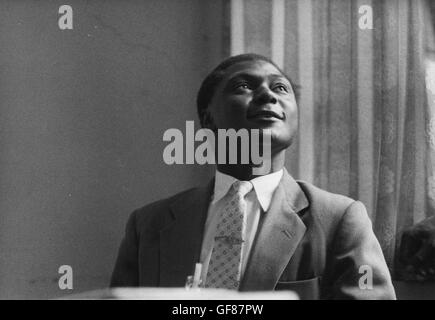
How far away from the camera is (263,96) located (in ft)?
6.19

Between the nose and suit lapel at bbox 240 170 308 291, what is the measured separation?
25 centimetres

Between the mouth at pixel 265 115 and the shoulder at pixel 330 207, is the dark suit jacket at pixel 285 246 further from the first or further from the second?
the mouth at pixel 265 115

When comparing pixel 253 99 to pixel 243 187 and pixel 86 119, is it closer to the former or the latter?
pixel 243 187

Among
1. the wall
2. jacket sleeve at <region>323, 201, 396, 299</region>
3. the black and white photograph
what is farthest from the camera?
the wall

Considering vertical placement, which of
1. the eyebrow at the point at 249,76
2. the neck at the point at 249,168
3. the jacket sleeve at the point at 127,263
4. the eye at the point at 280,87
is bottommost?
the jacket sleeve at the point at 127,263

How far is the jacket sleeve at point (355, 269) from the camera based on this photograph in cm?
179

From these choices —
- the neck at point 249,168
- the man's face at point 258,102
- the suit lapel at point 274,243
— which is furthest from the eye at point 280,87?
the suit lapel at point 274,243

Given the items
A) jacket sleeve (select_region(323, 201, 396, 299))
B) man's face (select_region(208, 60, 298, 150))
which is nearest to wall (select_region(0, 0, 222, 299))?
man's face (select_region(208, 60, 298, 150))

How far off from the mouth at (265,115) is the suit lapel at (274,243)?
207 mm

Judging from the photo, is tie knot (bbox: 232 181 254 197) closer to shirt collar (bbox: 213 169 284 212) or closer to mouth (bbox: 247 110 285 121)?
shirt collar (bbox: 213 169 284 212)

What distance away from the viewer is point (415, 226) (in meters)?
1.96

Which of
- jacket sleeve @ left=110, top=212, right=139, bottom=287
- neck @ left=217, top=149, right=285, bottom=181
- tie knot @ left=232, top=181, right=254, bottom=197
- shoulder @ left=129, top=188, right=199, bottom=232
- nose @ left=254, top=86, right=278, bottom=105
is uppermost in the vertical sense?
nose @ left=254, top=86, right=278, bottom=105

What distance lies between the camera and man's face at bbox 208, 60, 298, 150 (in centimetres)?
189
